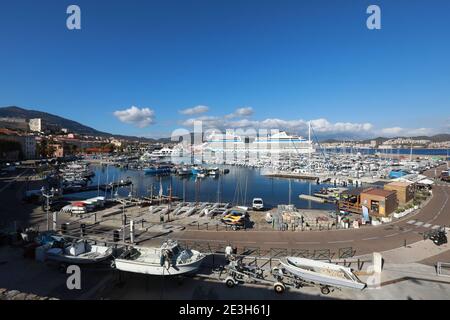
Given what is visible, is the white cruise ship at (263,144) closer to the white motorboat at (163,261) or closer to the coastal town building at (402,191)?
the coastal town building at (402,191)

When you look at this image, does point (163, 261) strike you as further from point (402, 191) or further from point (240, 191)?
point (240, 191)

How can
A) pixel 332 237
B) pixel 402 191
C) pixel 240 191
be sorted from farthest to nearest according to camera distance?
pixel 240 191 < pixel 402 191 < pixel 332 237

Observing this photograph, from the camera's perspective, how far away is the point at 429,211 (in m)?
19.2

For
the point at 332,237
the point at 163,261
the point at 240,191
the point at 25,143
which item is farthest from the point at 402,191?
the point at 25,143

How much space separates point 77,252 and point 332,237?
11.9 metres

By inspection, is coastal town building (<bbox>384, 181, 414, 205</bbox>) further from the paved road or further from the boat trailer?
the boat trailer

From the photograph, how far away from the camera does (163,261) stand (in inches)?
336

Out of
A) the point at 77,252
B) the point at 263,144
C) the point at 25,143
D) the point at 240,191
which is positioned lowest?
the point at 240,191

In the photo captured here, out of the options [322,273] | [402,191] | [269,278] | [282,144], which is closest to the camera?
[322,273]

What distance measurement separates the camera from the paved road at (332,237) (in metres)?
12.4

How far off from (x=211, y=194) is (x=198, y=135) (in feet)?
364

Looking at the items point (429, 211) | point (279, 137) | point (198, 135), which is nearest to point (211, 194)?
point (429, 211)

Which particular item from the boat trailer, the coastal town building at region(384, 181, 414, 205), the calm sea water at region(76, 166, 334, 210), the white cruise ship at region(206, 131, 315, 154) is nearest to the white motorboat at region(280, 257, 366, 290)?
the boat trailer

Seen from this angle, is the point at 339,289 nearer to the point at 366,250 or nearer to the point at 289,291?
the point at 289,291
